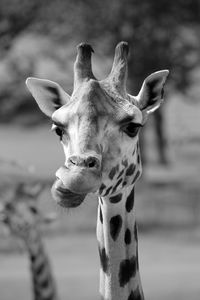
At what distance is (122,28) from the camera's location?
32062mm

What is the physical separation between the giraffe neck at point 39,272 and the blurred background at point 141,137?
32.4 feet

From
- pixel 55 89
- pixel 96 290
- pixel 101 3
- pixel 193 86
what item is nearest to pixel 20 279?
pixel 96 290

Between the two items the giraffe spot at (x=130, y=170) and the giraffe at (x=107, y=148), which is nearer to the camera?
the giraffe at (x=107, y=148)

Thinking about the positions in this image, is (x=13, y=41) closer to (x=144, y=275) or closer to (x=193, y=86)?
(x=193, y=86)

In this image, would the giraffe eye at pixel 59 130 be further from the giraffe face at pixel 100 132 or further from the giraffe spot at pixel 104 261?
the giraffe spot at pixel 104 261

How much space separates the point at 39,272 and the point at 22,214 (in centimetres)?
105

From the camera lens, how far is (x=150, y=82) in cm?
485

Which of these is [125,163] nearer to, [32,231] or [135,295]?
[135,295]

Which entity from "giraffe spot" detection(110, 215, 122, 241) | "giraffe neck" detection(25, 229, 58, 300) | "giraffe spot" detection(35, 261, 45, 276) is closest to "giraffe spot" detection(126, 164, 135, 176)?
"giraffe spot" detection(110, 215, 122, 241)

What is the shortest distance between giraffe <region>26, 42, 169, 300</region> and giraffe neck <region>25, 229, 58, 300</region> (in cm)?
540

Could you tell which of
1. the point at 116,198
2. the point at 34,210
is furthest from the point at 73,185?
the point at 34,210

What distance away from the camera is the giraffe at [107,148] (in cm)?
413

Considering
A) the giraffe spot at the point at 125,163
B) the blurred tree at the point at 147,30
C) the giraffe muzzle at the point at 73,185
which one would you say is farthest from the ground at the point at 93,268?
the giraffe muzzle at the point at 73,185

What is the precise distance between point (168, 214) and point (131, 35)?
7514 mm
